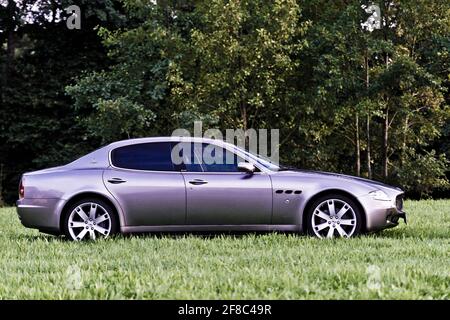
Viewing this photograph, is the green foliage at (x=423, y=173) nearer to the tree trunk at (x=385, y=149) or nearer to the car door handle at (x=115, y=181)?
the tree trunk at (x=385, y=149)

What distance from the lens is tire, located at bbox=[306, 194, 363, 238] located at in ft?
28.0

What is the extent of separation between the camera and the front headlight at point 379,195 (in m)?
8.62

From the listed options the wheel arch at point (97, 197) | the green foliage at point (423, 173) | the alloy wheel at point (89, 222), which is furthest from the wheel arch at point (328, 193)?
the green foliage at point (423, 173)

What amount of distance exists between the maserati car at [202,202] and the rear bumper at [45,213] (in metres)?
0.01

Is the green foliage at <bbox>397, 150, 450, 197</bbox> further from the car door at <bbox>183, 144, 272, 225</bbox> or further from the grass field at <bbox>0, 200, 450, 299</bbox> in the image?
the car door at <bbox>183, 144, 272, 225</bbox>

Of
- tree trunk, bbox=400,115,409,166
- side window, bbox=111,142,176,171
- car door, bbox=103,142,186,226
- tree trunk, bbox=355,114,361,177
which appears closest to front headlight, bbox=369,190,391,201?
car door, bbox=103,142,186,226

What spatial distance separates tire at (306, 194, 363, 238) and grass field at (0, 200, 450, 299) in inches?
12.8

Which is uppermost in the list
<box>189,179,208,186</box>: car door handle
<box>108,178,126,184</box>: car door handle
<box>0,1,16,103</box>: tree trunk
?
<box>0,1,16,103</box>: tree trunk

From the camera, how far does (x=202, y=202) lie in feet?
28.0

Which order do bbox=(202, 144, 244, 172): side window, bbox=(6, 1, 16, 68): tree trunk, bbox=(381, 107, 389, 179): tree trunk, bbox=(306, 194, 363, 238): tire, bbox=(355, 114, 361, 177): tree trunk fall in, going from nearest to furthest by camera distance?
bbox=(306, 194, 363, 238): tire, bbox=(202, 144, 244, 172): side window, bbox=(355, 114, 361, 177): tree trunk, bbox=(381, 107, 389, 179): tree trunk, bbox=(6, 1, 16, 68): tree trunk

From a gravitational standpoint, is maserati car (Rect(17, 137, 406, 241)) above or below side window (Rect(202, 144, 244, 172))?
below

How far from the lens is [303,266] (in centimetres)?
613

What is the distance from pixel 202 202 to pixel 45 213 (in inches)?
77.7
